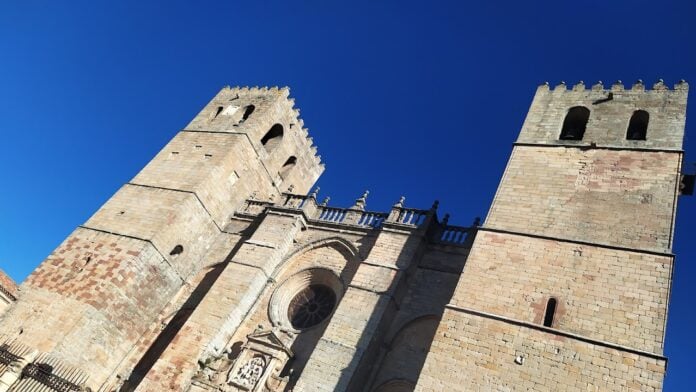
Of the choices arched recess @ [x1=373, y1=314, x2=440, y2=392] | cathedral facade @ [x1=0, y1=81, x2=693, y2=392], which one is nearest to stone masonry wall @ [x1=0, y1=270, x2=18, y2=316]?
cathedral facade @ [x1=0, y1=81, x2=693, y2=392]

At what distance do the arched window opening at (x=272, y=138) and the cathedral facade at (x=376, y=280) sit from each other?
4.70ft

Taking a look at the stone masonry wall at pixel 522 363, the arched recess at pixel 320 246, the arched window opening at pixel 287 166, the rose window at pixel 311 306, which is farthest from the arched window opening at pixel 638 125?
the arched window opening at pixel 287 166

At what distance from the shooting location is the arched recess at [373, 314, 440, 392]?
9445 millimetres

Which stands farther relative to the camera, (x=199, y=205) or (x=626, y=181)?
(x=199, y=205)

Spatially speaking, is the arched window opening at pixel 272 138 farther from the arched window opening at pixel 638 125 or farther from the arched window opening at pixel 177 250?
the arched window opening at pixel 638 125

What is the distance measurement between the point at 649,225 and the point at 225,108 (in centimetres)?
1335

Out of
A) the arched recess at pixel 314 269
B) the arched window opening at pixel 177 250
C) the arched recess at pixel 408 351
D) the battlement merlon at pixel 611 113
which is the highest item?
the battlement merlon at pixel 611 113

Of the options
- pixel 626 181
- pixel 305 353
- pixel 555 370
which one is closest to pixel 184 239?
pixel 305 353

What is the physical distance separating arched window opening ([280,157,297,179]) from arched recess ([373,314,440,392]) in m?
8.97

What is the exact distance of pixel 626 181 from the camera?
9.01 meters

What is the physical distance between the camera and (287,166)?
707 inches

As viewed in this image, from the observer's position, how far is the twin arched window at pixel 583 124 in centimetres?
1067

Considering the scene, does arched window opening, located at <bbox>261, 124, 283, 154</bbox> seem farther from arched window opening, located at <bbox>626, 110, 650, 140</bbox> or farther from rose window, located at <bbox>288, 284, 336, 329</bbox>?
arched window opening, located at <bbox>626, 110, 650, 140</bbox>

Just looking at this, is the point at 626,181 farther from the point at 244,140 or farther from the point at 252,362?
the point at 244,140
